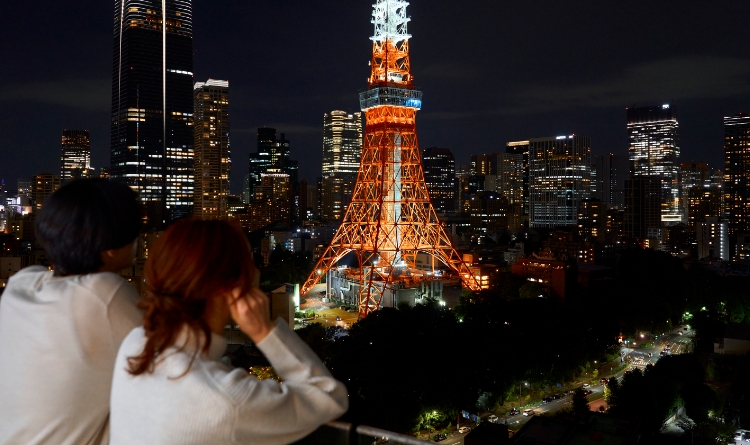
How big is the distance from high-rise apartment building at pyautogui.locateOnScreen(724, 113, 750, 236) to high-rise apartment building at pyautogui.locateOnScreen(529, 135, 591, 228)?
45.7ft

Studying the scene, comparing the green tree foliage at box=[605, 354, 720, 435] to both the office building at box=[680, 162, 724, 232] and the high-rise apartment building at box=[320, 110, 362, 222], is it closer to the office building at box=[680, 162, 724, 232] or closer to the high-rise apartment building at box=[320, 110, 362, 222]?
the office building at box=[680, 162, 724, 232]

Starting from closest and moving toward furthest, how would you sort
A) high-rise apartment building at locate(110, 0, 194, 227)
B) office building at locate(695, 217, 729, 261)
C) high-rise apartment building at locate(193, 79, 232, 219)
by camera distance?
office building at locate(695, 217, 729, 261) < high-rise apartment building at locate(110, 0, 194, 227) < high-rise apartment building at locate(193, 79, 232, 219)

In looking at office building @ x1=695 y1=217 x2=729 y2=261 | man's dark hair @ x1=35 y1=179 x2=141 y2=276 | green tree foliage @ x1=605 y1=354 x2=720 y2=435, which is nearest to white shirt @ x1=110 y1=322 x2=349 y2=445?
man's dark hair @ x1=35 y1=179 x2=141 y2=276

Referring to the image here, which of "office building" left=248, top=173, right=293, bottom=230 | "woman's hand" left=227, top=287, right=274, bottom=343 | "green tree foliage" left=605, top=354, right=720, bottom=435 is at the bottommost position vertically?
"green tree foliage" left=605, top=354, right=720, bottom=435

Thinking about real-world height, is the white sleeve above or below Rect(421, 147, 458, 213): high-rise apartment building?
below

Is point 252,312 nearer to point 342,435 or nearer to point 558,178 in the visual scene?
point 342,435

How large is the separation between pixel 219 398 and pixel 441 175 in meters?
66.1

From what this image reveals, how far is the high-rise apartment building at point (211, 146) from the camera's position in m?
54.2

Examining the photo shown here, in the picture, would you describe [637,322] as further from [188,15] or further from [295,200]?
[188,15]

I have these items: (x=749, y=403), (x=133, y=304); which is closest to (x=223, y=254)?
(x=133, y=304)

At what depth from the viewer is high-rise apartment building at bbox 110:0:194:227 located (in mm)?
53781

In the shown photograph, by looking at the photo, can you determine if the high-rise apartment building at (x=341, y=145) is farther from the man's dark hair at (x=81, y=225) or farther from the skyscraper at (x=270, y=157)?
the man's dark hair at (x=81, y=225)

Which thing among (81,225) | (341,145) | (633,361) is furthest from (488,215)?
(81,225)

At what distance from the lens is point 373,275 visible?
17.7m
